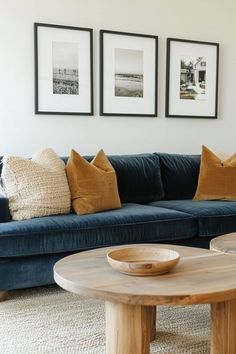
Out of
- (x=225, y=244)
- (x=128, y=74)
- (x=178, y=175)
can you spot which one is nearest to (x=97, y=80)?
(x=128, y=74)

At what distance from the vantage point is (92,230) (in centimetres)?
267

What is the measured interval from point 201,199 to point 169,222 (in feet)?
2.37

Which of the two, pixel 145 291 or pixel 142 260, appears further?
pixel 142 260

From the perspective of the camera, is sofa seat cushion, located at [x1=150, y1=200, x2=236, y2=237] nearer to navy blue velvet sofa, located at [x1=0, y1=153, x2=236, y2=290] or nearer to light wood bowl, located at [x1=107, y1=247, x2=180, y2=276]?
navy blue velvet sofa, located at [x1=0, y1=153, x2=236, y2=290]

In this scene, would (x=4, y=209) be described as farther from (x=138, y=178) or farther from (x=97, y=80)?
(x=97, y=80)

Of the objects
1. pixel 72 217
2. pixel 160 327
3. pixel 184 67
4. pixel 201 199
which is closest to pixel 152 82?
pixel 184 67

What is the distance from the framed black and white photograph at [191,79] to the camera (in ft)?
13.0

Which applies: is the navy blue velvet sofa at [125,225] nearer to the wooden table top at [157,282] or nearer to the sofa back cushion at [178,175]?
the sofa back cushion at [178,175]

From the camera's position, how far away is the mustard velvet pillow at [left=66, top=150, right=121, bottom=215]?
2963 millimetres

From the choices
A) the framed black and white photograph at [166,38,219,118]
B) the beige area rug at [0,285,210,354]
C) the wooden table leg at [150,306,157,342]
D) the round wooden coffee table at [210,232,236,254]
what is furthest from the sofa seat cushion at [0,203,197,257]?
the framed black and white photograph at [166,38,219,118]

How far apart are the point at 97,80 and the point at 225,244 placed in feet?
6.46

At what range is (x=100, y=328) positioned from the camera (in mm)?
2225

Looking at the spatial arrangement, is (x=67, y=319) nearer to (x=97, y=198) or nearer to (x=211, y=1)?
(x=97, y=198)

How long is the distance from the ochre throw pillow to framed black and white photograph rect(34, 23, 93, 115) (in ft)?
3.33
